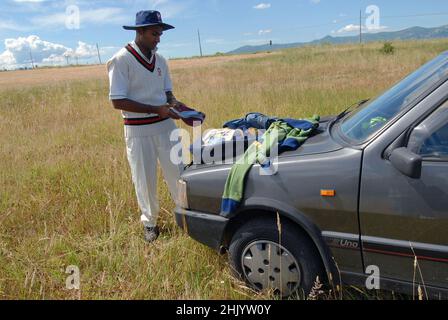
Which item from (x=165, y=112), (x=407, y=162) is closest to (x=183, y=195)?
(x=165, y=112)

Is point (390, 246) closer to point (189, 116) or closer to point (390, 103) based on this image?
point (390, 103)

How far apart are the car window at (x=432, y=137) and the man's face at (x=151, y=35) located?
228cm

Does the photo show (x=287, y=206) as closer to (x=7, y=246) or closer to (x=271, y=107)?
(x=7, y=246)

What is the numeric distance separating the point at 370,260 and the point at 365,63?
16410mm

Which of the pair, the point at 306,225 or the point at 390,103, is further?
the point at 390,103

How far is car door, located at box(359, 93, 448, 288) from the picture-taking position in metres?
1.76

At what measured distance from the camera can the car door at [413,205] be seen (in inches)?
69.3

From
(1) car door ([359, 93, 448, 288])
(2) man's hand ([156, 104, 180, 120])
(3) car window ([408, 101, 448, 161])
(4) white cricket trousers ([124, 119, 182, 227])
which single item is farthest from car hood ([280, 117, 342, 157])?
(4) white cricket trousers ([124, 119, 182, 227])

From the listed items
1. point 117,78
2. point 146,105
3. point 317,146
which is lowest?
point 317,146

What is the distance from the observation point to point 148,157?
3.33 metres

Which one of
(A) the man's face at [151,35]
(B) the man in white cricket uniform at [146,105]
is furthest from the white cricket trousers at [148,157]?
(A) the man's face at [151,35]

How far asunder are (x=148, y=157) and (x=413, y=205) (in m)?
2.31
